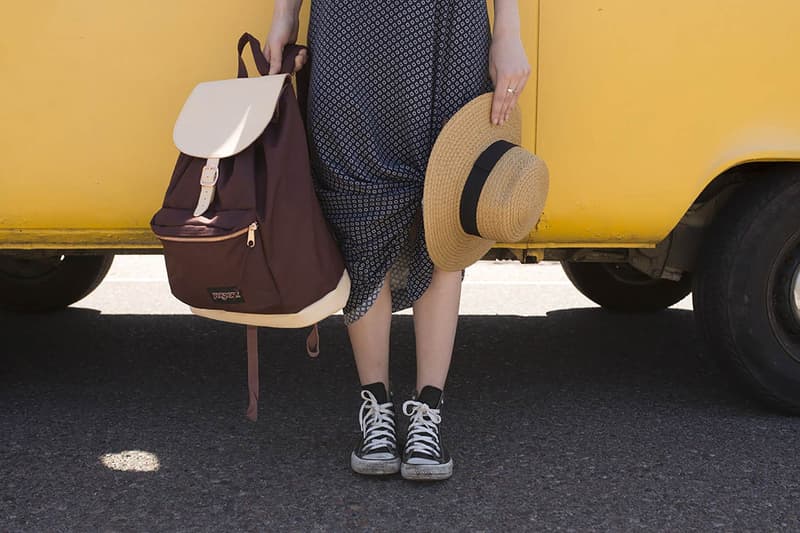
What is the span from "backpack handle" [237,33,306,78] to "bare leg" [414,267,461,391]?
588 mm

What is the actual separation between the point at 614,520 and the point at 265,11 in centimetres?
139

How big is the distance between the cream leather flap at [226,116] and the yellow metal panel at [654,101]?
2.24 feet

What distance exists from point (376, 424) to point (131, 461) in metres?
0.58

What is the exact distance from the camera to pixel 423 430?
2.22 metres

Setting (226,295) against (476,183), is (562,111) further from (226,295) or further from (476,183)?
(226,295)

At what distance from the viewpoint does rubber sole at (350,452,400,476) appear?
2.16 m

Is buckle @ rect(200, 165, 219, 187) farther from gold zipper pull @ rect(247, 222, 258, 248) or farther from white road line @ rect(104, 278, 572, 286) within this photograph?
white road line @ rect(104, 278, 572, 286)

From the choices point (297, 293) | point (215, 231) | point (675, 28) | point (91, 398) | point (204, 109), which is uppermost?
point (675, 28)

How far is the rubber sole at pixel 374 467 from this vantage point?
2.16 meters

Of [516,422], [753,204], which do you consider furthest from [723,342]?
[516,422]

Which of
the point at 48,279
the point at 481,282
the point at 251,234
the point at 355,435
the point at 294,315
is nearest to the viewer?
the point at 251,234

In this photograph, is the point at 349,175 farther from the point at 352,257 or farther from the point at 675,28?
the point at 675,28

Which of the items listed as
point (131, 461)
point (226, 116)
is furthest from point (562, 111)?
point (131, 461)

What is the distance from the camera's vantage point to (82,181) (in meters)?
2.28
